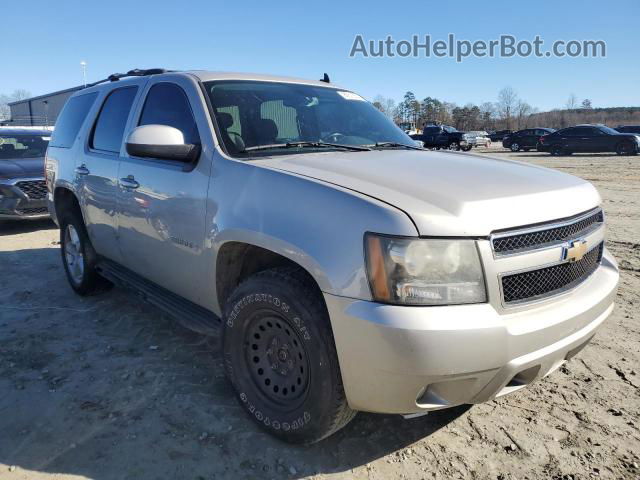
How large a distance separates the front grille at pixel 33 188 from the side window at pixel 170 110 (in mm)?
5515

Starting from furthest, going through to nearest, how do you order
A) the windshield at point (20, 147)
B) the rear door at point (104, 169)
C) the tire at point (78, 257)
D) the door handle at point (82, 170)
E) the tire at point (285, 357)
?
1. the windshield at point (20, 147)
2. the tire at point (78, 257)
3. the door handle at point (82, 170)
4. the rear door at point (104, 169)
5. the tire at point (285, 357)

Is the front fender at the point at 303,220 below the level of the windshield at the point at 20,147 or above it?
below

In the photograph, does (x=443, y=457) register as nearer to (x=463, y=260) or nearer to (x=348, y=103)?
(x=463, y=260)

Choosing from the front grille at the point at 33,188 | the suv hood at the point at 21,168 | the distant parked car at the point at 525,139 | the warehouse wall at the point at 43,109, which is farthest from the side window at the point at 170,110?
the warehouse wall at the point at 43,109

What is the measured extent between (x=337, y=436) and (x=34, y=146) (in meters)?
9.27

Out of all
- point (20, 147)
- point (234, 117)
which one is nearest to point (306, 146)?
point (234, 117)

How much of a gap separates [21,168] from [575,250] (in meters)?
8.84

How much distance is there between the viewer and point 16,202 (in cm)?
785

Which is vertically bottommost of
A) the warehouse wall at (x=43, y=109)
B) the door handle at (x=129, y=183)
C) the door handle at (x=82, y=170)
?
the door handle at (x=129, y=183)

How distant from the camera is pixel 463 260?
1922 mm

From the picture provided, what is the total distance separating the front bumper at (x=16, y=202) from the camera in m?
7.81

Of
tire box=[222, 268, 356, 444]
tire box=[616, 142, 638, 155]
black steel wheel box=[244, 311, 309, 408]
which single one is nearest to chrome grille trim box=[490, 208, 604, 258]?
tire box=[222, 268, 356, 444]

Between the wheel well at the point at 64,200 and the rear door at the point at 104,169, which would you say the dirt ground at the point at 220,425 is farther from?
the wheel well at the point at 64,200

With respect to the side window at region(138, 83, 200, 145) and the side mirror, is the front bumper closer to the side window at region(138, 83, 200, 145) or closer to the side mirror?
the side window at region(138, 83, 200, 145)
